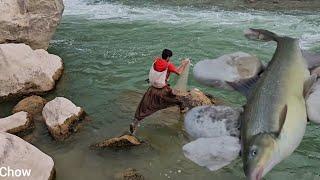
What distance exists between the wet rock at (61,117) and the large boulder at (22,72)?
5.06 ft

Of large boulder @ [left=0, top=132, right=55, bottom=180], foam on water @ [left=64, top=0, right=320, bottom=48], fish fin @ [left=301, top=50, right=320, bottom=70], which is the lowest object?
large boulder @ [left=0, top=132, right=55, bottom=180]

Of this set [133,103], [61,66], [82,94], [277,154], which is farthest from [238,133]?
[61,66]

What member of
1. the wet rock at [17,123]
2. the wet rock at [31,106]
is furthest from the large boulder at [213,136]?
the wet rock at [31,106]

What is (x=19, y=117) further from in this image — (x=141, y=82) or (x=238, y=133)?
(x=238, y=133)

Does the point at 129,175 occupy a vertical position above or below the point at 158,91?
below

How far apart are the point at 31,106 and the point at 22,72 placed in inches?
45.5

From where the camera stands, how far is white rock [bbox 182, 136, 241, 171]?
3.86 m

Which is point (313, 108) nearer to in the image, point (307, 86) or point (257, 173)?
point (307, 86)

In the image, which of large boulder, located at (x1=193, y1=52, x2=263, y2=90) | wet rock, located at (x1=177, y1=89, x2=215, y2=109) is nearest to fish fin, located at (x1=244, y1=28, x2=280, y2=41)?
large boulder, located at (x1=193, y1=52, x2=263, y2=90)

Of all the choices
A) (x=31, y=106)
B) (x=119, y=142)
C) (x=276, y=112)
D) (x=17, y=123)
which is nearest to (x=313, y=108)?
(x=276, y=112)

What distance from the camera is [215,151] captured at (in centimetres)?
388

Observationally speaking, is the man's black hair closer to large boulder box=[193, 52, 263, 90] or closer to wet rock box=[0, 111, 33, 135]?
large boulder box=[193, 52, 263, 90]

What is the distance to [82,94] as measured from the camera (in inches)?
363

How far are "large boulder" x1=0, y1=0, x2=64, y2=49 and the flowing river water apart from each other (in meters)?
0.83
